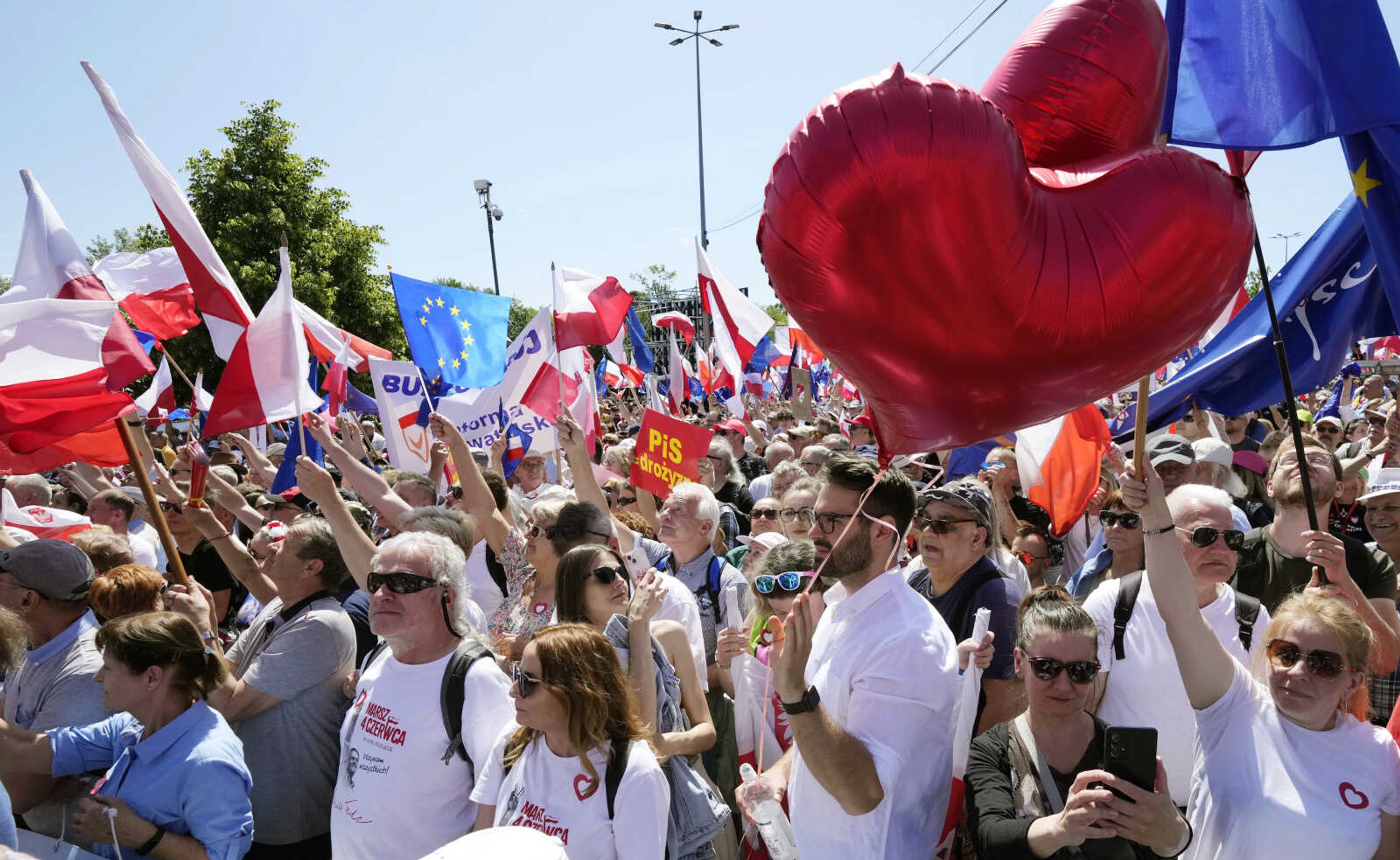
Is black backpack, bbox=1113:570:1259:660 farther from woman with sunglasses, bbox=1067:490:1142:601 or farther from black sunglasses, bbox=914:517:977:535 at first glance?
black sunglasses, bbox=914:517:977:535

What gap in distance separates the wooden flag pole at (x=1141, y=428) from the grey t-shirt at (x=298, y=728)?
2.75 metres

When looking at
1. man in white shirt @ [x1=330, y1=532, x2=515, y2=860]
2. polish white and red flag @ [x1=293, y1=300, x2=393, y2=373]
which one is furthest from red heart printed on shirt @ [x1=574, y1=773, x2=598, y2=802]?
polish white and red flag @ [x1=293, y1=300, x2=393, y2=373]

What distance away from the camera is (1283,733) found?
2.58 m

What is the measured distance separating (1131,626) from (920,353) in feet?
6.17

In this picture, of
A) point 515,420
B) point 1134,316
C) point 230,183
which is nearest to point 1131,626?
point 1134,316

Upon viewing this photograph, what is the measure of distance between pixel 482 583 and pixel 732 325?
272 inches

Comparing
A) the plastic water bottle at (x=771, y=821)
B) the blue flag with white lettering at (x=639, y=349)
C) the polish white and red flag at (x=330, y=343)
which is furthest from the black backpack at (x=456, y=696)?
the blue flag with white lettering at (x=639, y=349)

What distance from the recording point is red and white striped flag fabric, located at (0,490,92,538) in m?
5.38

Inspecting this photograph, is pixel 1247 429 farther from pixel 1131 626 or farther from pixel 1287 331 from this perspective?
pixel 1131 626

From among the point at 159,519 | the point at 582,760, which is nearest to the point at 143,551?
the point at 159,519

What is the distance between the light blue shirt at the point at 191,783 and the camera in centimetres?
305

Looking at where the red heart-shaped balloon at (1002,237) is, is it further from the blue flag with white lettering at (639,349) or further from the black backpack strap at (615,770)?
the blue flag with white lettering at (639,349)

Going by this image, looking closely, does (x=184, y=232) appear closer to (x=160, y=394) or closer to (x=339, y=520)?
(x=339, y=520)

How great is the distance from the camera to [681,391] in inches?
488
